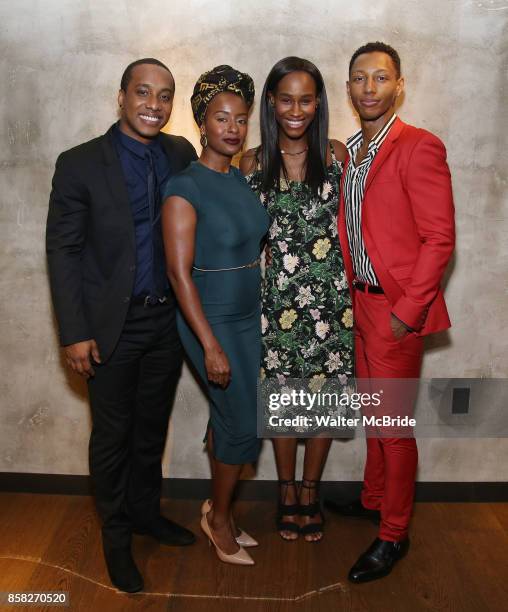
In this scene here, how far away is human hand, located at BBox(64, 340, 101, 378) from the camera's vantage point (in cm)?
246

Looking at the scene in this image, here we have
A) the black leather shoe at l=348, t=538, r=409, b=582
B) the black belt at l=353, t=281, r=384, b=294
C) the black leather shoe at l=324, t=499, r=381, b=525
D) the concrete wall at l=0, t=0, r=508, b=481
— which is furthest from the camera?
the black leather shoe at l=324, t=499, r=381, b=525

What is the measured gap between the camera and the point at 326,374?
280 centimetres

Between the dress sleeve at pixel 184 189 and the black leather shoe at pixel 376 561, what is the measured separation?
4.81ft

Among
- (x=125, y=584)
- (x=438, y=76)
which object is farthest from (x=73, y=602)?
(x=438, y=76)

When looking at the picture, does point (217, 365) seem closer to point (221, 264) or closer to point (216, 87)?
point (221, 264)

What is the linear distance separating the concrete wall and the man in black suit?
51 centimetres

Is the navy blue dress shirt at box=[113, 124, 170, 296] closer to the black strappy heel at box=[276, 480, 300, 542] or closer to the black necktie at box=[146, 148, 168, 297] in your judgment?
the black necktie at box=[146, 148, 168, 297]

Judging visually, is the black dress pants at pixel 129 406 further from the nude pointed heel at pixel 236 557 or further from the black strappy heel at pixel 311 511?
the black strappy heel at pixel 311 511

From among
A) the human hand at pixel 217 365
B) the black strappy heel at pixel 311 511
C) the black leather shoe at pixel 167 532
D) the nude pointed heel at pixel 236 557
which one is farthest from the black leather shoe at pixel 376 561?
the human hand at pixel 217 365

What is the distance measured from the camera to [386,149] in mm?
2486

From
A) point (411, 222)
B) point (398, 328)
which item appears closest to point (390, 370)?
point (398, 328)

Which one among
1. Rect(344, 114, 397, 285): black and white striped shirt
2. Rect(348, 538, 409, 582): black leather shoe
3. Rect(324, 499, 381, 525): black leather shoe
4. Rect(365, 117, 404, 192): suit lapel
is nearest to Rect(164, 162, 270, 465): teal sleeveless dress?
Rect(344, 114, 397, 285): black and white striped shirt

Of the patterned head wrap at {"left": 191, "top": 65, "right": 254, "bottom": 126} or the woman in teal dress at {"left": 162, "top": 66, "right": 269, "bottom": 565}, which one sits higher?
the patterned head wrap at {"left": 191, "top": 65, "right": 254, "bottom": 126}

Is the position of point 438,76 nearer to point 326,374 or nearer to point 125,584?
point 326,374
